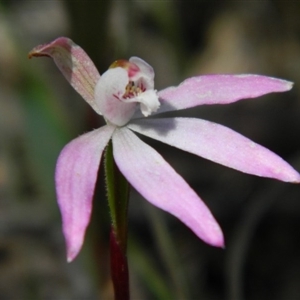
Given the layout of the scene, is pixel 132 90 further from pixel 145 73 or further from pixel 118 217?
pixel 118 217

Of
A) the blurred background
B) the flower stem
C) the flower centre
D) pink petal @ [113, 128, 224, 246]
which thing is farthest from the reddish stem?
the blurred background

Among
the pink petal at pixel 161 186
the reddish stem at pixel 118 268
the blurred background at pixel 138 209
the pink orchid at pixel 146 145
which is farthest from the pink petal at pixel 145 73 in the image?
the blurred background at pixel 138 209

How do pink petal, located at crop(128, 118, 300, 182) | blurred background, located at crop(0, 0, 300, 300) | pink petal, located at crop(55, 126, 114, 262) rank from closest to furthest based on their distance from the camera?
1. pink petal, located at crop(55, 126, 114, 262)
2. pink petal, located at crop(128, 118, 300, 182)
3. blurred background, located at crop(0, 0, 300, 300)

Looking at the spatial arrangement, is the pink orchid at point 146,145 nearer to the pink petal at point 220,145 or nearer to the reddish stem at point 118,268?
the pink petal at point 220,145

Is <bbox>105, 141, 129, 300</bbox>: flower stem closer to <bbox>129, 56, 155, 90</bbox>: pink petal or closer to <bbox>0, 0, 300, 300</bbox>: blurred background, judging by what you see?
<bbox>129, 56, 155, 90</bbox>: pink petal

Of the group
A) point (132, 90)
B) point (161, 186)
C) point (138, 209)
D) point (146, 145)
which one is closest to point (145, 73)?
point (132, 90)
